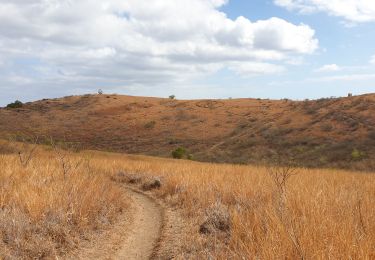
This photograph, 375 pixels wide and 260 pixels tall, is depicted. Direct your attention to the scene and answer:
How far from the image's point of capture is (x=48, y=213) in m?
7.32

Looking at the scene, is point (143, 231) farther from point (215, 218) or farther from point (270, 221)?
point (270, 221)

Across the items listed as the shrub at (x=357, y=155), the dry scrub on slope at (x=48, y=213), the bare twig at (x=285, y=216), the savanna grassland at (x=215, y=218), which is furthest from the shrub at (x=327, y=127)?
the bare twig at (x=285, y=216)

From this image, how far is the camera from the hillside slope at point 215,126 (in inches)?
1454

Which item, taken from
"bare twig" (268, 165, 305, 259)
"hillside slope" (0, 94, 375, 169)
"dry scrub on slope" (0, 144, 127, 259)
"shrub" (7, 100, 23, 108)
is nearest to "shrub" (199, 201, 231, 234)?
"bare twig" (268, 165, 305, 259)

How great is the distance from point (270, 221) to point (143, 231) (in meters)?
3.51

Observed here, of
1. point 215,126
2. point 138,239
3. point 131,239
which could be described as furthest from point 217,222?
point 215,126

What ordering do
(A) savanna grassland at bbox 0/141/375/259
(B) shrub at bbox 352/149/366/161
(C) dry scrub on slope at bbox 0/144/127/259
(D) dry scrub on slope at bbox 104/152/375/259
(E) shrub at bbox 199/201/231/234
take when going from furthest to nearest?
(B) shrub at bbox 352/149/366/161 < (E) shrub at bbox 199/201/231/234 < (C) dry scrub on slope at bbox 0/144/127/259 < (A) savanna grassland at bbox 0/141/375/259 < (D) dry scrub on slope at bbox 104/152/375/259

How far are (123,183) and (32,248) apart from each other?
10.5 m

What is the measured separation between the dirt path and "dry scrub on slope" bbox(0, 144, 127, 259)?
57cm

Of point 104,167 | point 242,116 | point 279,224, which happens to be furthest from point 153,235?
point 242,116

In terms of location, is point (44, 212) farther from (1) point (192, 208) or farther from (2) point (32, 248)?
(1) point (192, 208)

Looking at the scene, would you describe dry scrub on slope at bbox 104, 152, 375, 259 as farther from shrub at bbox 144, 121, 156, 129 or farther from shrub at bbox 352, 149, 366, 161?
shrub at bbox 144, 121, 156, 129

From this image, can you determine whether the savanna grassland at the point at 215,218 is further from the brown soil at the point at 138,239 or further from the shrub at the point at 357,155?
the shrub at the point at 357,155

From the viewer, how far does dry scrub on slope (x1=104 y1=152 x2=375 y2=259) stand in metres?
4.57
